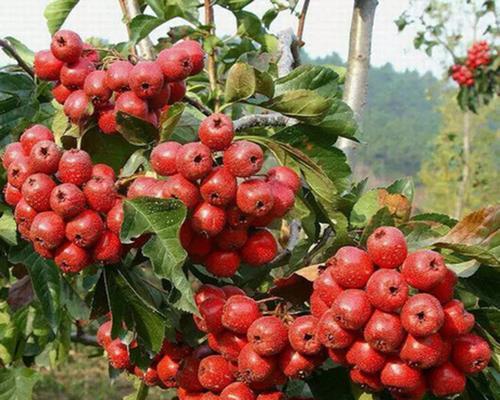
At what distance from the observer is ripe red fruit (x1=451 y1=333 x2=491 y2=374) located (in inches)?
50.3

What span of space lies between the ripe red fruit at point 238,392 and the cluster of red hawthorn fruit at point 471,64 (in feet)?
33.4

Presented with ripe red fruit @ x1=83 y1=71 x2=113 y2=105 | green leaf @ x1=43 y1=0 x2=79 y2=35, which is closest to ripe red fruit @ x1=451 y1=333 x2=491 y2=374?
ripe red fruit @ x1=83 y1=71 x2=113 y2=105

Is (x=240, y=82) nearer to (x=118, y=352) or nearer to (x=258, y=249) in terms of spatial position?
(x=258, y=249)

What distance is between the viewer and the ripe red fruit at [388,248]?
4.14ft

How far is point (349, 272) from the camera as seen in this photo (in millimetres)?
1265

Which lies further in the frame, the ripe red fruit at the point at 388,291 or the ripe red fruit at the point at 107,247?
the ripe red fruit at the point at 107,247

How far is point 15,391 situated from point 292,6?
1.84 m

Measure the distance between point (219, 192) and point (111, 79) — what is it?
0.37 metres

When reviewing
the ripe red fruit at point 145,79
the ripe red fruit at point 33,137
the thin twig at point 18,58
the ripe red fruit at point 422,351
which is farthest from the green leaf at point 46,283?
the ripe red fruit at point 422,351

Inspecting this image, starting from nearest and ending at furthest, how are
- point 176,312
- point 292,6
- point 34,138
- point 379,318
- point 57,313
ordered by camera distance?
point 379,318 < point 34,138 < point 176,312 < point 57,313 < point 292,6

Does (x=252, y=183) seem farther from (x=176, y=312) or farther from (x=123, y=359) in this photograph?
(x=123, y=359)

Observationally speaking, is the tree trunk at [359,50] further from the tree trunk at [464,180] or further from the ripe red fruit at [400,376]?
the tree trunk at [464,180]

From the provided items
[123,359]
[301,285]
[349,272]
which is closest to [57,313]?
[123,359]

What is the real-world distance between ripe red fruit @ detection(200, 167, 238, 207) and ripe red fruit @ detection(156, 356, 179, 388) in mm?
424
